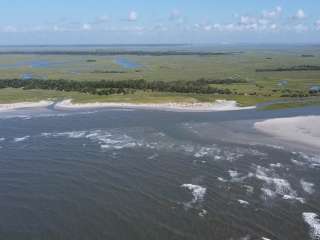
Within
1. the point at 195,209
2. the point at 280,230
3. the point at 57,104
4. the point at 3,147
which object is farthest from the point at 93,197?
the point at 57,104

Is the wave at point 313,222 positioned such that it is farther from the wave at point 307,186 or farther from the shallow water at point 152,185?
the wave at point 307,186

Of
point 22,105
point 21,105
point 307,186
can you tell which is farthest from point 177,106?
point 307,186

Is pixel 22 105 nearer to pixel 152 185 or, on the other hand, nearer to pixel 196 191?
pixel 152 185

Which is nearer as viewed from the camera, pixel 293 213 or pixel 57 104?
pixel 293 213

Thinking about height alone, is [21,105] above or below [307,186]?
below

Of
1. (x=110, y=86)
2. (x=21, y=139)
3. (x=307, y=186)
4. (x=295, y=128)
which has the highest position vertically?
(x=307, y=186)

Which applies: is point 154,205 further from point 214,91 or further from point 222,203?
point 214,91

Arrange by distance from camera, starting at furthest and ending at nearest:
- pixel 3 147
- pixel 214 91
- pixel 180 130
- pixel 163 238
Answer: pixel 214 91, pixel 180 130, pixel 3 147, pixel 163 238
